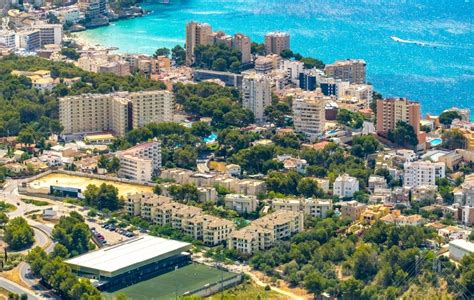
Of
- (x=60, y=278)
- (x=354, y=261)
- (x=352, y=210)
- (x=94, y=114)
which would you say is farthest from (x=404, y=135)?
(x=60, y=278)

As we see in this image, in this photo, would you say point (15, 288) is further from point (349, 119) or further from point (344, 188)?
point (349, 119)

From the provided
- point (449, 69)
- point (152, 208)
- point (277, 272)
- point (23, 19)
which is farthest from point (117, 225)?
point (23, 19)

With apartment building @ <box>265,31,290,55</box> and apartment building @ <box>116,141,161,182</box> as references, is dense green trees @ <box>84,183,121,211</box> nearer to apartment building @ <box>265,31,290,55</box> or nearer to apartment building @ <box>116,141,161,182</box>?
apartment building @ <box>116,141,161,182</box>

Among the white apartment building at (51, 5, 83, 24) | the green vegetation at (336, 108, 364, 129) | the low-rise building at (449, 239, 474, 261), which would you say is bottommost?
the white apartment building at (51, 5, 83, 24)

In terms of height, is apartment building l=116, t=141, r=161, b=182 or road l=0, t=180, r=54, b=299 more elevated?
apartment building l=116, t=141, r=161, b=182

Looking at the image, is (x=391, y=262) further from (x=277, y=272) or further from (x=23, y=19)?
(x=23, y=19)

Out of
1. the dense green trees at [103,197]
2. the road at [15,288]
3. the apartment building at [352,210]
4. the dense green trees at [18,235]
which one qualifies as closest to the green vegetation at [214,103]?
the dense green trees at [103,197]

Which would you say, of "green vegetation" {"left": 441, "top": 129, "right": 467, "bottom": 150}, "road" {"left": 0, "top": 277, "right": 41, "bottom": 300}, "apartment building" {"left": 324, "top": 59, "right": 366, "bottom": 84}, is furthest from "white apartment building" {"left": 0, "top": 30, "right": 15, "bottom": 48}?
"road" {"left": 0, "top": 277, "right": 41, "bottom": 300}
